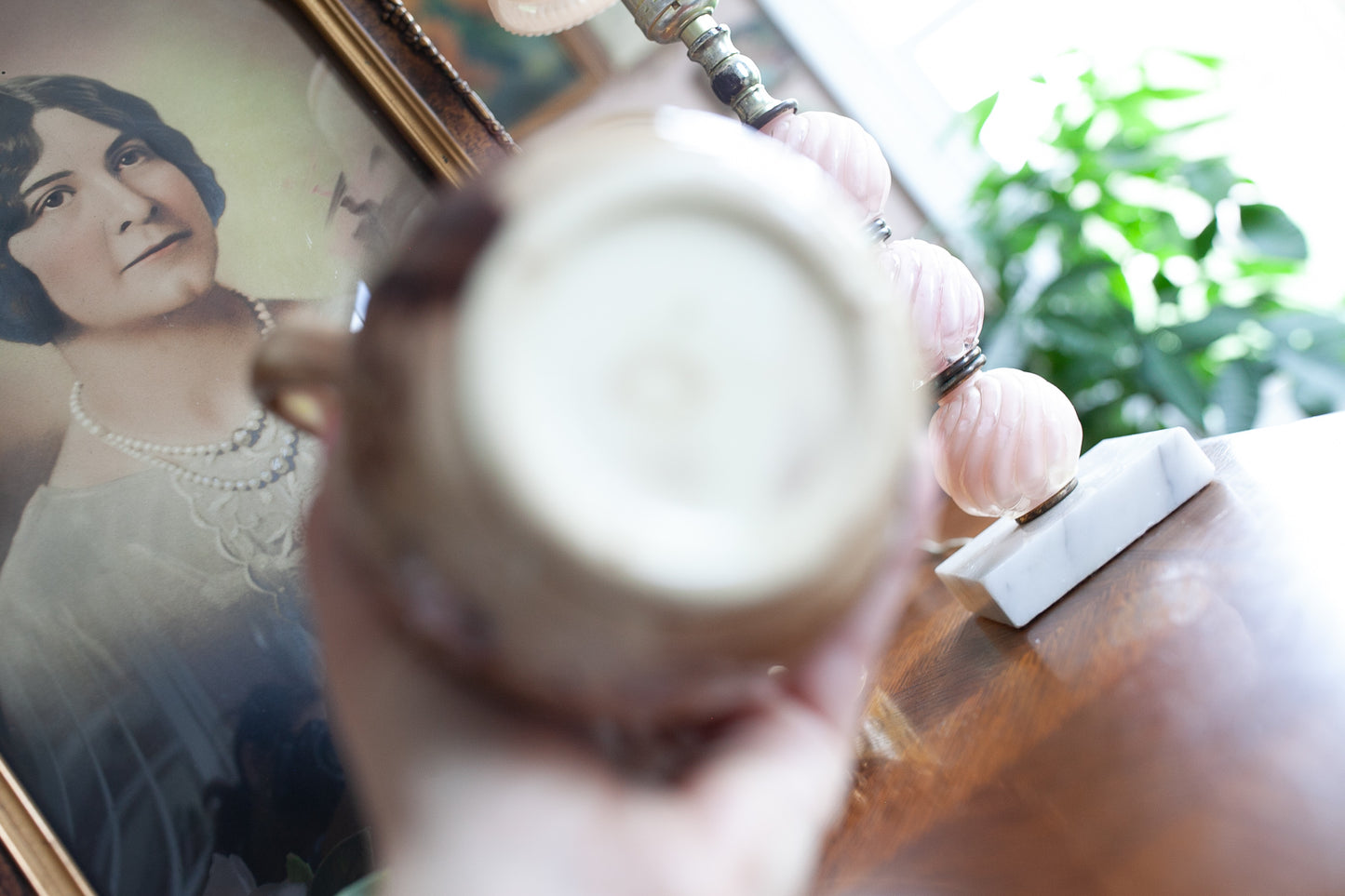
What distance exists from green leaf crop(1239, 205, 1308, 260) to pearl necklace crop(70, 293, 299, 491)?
106cm

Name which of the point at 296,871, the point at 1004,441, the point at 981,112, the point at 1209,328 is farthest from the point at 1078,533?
the point at 981,112

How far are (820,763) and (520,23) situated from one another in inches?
22.7

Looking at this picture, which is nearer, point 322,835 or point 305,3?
point 322,835

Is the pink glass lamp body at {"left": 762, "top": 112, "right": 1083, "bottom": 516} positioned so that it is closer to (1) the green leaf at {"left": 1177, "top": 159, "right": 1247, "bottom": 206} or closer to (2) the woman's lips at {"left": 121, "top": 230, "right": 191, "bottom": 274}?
(2) the woman's lips at {"left": 121, "top": 230, "right": 191, "bottom": 274}

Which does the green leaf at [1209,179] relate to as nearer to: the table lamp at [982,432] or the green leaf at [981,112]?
the green leaf at [981,112]

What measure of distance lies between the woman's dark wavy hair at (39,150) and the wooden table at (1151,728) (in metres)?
0.33

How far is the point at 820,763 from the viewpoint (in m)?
0.30

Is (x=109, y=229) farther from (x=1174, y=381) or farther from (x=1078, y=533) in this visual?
(x=1174, y=381)

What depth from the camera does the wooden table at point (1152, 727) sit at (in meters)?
0.43

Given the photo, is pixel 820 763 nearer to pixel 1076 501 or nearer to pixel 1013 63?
pixel 1076 501

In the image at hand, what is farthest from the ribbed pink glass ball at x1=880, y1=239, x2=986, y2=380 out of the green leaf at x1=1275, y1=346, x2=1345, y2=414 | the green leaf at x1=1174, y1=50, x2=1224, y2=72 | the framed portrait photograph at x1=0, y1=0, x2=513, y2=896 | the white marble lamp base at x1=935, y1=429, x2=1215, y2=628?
the green leaf at x1=1174, y1=50, x2=1224, y2=72

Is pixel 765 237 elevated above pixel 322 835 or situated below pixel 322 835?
above

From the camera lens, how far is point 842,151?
24.1 inches

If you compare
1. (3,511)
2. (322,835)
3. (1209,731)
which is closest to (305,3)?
(3,511)
